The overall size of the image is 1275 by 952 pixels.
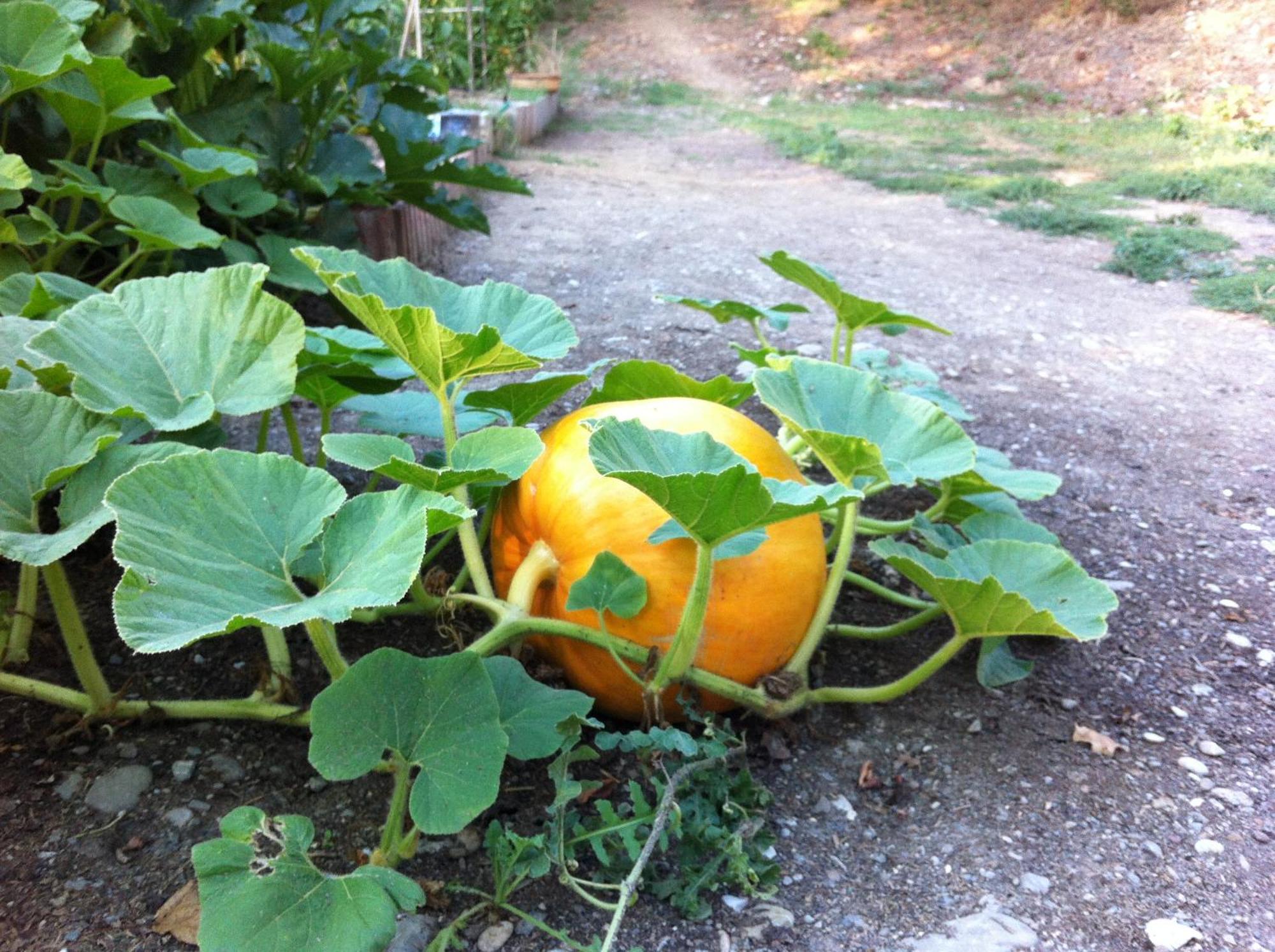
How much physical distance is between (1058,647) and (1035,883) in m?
0.59

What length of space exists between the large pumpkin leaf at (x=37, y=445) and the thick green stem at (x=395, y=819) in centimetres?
45

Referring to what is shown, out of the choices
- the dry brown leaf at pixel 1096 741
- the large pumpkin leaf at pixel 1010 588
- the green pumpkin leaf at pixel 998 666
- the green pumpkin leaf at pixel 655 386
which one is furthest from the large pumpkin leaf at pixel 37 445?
the dry brown leaf at pixel 1096 741

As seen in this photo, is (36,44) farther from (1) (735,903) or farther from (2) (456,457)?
(1) (735,903)

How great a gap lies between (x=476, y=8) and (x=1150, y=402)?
833cm

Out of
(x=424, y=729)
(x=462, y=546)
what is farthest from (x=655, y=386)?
(x=424, y=729)

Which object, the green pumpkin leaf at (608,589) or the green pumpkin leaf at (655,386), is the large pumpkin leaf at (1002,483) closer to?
the green pumpkin leaf at (655,386)

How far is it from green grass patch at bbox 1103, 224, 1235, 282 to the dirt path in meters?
0.14

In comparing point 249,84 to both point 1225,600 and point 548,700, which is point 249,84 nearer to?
point 548,700

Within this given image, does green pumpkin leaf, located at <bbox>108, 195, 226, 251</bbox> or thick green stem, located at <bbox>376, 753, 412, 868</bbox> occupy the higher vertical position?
green pumpkin leaf, located at <bbox>108, 195, 226, 251</bbox>

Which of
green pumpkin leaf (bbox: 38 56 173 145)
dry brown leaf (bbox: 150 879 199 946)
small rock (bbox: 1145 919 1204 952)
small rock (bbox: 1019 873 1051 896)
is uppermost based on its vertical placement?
green pumpkin leaf (bbox: 38 56 173 145)

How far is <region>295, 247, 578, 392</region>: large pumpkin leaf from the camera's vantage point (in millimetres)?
1254

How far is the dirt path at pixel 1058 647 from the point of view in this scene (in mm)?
1225

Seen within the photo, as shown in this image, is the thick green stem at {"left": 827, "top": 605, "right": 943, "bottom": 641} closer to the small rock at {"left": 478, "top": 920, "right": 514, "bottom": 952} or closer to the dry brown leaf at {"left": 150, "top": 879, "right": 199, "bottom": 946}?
the small rock at {"left": 478, "top": 920, "right": 514, "bottom": 952}

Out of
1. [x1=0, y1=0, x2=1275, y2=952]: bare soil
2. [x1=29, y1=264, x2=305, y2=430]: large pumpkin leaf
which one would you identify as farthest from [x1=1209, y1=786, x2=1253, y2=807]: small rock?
[x1=29, y1=264, x2=305, y2=430]: large pumpkin leaf
